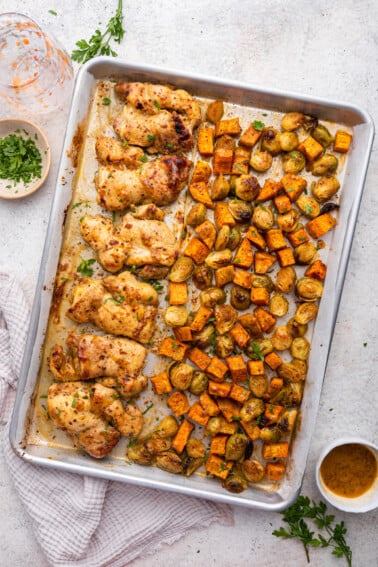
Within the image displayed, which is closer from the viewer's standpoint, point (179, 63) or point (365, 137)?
point (365, 137)

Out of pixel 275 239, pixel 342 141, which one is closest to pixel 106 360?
pixel 275 239

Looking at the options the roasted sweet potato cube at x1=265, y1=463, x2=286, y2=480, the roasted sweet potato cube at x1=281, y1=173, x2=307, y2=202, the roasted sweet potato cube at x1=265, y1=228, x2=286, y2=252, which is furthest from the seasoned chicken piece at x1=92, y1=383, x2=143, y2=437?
the roasted sweet potato cube at x1=281, y1=173, x2=307, y2=202

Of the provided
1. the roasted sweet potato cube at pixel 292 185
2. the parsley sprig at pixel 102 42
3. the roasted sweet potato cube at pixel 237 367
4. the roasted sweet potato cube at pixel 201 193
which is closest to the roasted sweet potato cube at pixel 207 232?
the roasted sweet potato cube at pixel 201 193

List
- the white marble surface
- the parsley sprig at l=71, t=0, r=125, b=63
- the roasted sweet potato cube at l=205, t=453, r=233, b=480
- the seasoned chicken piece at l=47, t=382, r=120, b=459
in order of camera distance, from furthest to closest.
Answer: the white marble surface
the parsley sprig at l=71, t=0, r=125, b=63
the roasted sweet potato cube at l=205, t=453, r=233, b=480
the seasoned chicken piece at l=47, t=382, r=120, b=459

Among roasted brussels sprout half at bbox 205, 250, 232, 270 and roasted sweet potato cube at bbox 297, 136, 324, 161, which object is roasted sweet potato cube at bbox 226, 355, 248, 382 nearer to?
roasted brussels sprout half at bbox 205, 250, 232, 270

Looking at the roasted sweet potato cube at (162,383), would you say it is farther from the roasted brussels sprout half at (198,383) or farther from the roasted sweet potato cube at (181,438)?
the roasted sweet potato cube at (181,438)

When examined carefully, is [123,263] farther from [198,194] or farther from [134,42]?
[134,42]

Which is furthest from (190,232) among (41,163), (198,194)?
Answer: (41,163)
